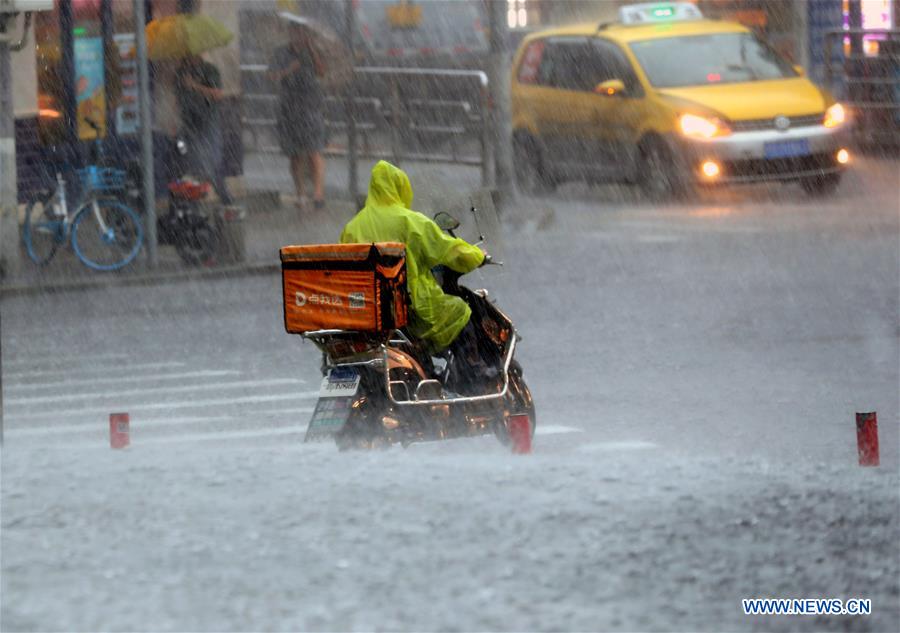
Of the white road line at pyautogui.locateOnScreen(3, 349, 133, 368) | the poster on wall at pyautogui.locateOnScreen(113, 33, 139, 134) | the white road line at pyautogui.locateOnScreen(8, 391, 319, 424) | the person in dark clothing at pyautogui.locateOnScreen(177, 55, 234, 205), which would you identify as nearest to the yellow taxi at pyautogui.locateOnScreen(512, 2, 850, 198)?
the person in dark clothing at pyautogui.locateOnScreen(177, 55, 234, 205)

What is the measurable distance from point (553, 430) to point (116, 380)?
3151mm

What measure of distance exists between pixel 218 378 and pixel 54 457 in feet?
12.3

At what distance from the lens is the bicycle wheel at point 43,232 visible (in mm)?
17328


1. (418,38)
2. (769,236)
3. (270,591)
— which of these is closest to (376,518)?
(270,591)

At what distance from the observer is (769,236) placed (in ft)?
58.3

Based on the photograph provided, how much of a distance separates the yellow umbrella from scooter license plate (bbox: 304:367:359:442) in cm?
1174

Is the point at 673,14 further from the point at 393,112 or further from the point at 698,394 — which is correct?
the point at 698,394

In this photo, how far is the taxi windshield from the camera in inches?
842

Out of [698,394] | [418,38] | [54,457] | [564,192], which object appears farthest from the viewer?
[418,38]

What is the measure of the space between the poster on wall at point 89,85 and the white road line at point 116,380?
8518mm

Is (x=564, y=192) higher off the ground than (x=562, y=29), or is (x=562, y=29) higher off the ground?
(x=562, y=29)

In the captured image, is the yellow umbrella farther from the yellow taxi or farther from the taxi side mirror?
the yellow taxi

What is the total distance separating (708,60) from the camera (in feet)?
71.2

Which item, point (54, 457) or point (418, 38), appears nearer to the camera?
point (54, 457)
